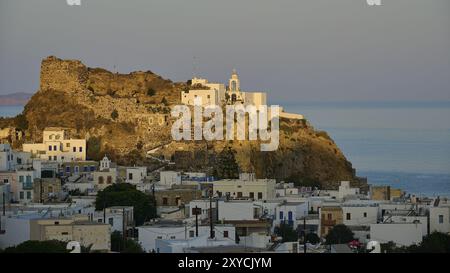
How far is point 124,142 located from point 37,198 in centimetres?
1393

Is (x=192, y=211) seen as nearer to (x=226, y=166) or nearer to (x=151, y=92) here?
(x=226, y=166)

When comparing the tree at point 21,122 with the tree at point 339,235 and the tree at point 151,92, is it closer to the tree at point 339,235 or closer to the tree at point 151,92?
the tree at point 151,92

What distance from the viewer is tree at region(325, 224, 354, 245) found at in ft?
95.1

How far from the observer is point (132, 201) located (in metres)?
33.3

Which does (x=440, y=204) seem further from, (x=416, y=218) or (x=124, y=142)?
(x=124, y=142)

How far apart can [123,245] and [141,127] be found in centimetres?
2500

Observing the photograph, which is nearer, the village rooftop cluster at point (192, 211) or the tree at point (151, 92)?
the village rooftop cluster at point (192, 211)

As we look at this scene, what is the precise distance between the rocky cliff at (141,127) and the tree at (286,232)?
15.3 m

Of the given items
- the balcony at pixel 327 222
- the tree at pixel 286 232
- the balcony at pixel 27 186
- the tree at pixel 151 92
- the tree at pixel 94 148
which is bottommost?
the tree at pixel 286 232

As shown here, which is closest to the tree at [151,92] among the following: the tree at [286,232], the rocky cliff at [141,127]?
the rocky cliff at [141,127]

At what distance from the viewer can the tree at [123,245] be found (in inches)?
1010

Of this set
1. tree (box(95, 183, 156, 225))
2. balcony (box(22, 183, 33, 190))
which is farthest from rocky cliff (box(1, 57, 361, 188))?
tree (box(95, 183, 156, 225))

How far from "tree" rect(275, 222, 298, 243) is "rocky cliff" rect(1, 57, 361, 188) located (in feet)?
50.1
